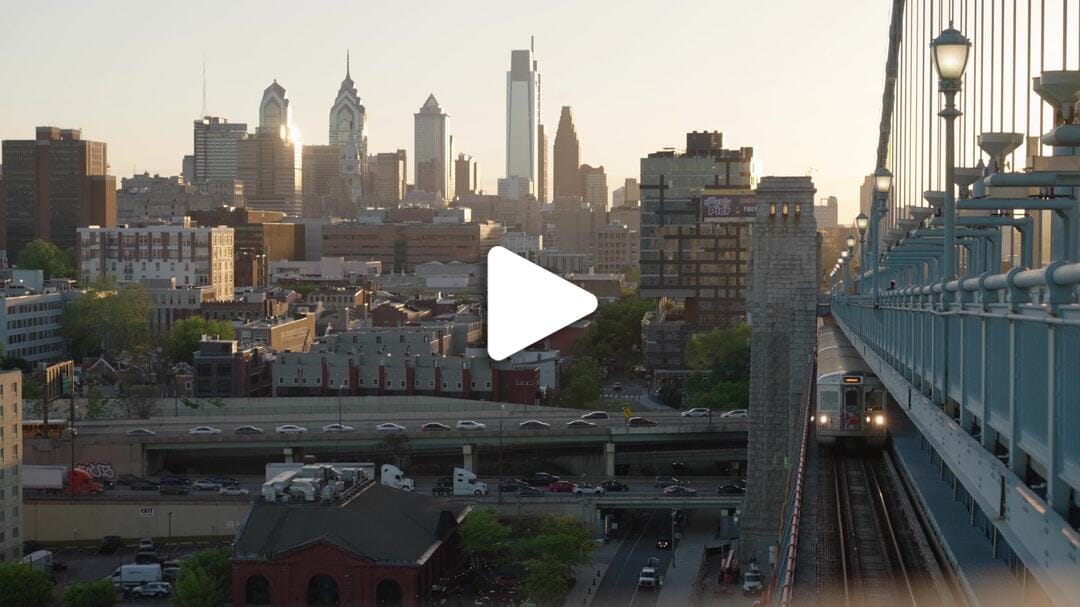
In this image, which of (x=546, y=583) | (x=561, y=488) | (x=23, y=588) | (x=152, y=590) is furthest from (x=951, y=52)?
(x=561, y=488)

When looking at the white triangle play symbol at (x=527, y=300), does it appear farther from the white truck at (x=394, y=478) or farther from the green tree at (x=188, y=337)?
the green tree at (x=188, y=337)

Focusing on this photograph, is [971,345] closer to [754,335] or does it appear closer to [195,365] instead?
[754,335]

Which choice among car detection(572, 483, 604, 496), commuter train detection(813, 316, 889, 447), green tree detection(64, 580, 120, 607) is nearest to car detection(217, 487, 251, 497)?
car detection(572, 483, 604, 496)

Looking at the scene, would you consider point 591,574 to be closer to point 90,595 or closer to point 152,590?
point 152,590

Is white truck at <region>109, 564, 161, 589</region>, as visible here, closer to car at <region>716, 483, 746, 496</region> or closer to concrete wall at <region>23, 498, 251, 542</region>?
concrete wall at <region>23, 498, 251, 542</region>

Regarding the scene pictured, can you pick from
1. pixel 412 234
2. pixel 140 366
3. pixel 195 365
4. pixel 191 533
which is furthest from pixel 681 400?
pixel 412 234

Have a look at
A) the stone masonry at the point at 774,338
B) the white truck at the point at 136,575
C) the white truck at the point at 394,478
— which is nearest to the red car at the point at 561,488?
the white truck at the point at 394,478

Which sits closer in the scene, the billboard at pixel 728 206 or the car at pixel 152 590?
the car at pixel 152 590
